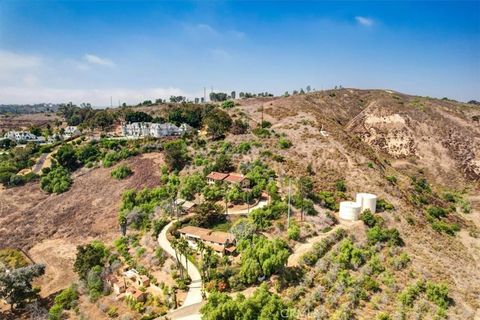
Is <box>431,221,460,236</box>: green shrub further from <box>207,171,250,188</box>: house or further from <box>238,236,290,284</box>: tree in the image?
<box>207,171,250,188</box>: house

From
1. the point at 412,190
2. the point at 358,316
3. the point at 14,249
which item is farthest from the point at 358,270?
the point at 14,249

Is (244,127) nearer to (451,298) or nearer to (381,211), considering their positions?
(381,211)

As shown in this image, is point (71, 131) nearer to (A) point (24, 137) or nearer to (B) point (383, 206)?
(A) point (24, 137)

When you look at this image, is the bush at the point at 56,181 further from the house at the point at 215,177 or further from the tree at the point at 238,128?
the tree at the point at 238,128

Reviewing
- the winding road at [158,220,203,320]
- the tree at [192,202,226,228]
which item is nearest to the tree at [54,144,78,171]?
the tree at [192,202,226,228]

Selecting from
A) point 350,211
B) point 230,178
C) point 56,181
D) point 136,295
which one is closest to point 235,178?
point 230,178

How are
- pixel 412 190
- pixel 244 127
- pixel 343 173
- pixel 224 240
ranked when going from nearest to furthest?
pixel 224 240
pixel 343 173
pixel 412 190
pixel 244 127

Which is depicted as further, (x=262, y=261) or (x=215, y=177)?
(x=215, y=177)
